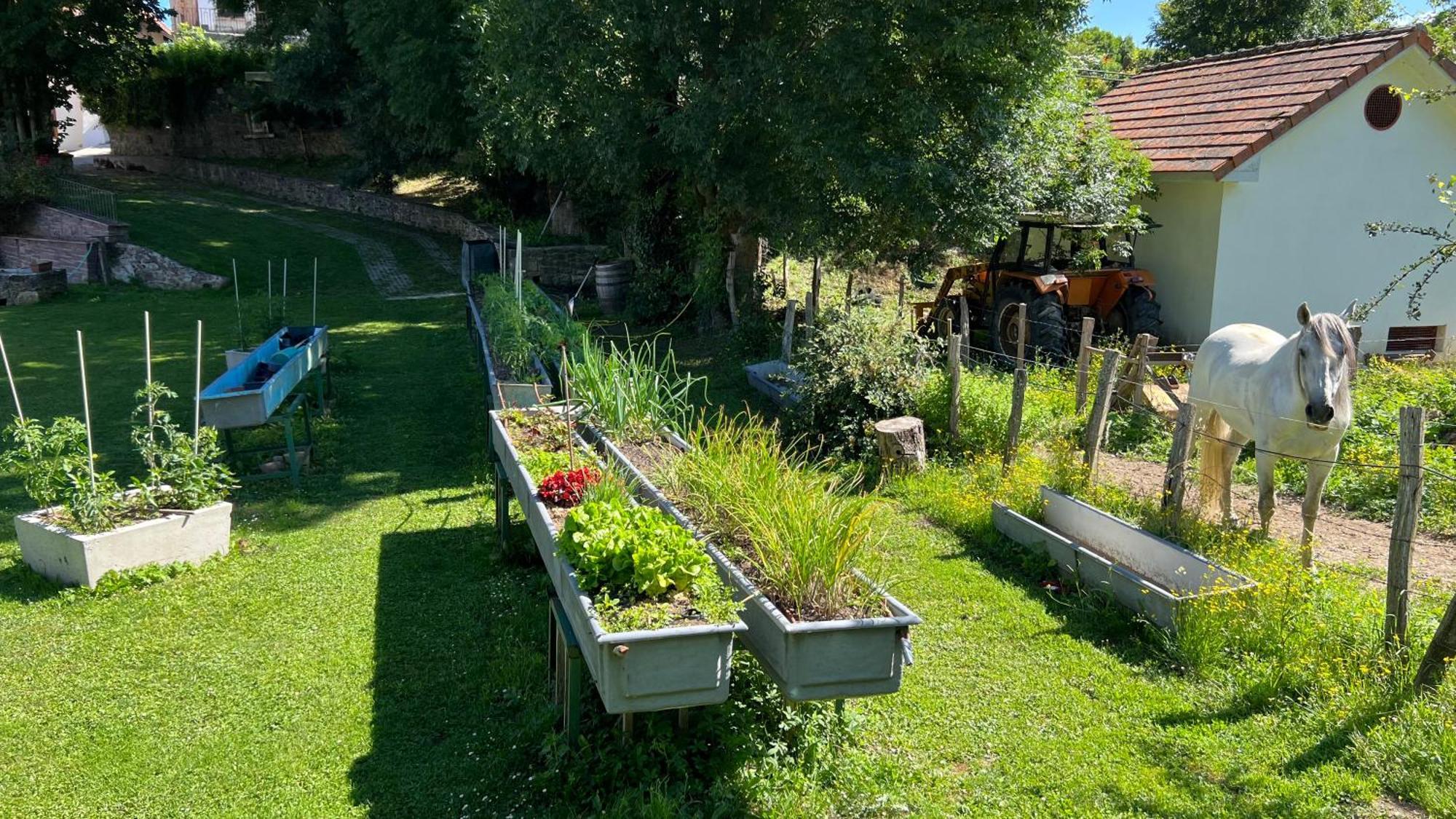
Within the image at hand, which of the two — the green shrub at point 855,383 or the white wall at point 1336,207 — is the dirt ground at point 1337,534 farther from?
the white wall at point 1336,207

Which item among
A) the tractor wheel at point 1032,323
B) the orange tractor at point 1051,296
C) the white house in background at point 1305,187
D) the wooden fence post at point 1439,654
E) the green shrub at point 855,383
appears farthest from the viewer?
the white house in background at point 1305,187

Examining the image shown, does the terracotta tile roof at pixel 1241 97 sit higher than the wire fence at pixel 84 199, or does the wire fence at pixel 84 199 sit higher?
the terracotta tile roof at pixel 1241 97

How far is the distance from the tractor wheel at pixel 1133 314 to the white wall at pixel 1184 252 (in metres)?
0.93

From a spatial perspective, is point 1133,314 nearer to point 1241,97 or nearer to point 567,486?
point 1241,97

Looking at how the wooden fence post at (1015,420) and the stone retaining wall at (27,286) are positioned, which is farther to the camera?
the stone retaining wall at (27,286)

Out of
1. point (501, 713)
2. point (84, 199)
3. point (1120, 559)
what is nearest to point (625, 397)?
point (501, 713)

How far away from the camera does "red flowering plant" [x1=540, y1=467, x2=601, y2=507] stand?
18.5 ft

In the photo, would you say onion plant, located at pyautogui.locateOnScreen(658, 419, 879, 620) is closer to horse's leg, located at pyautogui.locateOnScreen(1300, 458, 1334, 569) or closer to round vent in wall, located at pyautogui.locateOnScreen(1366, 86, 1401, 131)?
horse's leg, located at pyautogui.locateOnScreen(1300, 458, 1334, 569)

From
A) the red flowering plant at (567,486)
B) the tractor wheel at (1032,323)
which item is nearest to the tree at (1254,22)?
the tractor wheel at (1032,323)

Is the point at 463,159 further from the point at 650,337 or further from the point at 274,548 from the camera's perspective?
the point at 274,548

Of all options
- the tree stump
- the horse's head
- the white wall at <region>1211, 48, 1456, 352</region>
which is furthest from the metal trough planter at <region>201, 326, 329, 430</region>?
the white wall at <region>1211, 48, 1456, 352</region>

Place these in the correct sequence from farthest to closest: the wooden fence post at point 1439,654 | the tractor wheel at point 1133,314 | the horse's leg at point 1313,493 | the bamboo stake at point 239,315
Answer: the tractor wheel at point 1133,314, the bamboo stake at point 239,315, the horse's leg at point 1313,493, the wooden fence post at point 1439,654

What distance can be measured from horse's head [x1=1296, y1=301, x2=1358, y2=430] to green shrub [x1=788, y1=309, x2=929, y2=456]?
12.8 ft

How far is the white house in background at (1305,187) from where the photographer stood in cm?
1425
